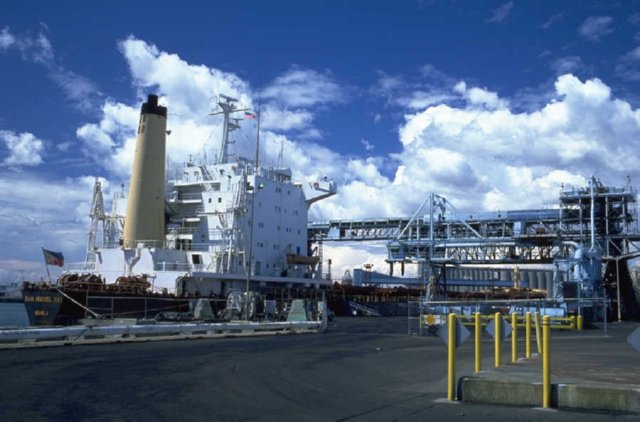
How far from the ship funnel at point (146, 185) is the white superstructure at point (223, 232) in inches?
27.1

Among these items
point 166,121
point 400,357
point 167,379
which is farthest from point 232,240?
point 167,379

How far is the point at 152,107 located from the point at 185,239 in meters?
9.40

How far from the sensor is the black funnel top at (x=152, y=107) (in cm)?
4091

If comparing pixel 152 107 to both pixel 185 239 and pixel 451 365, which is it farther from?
pixel 451 365

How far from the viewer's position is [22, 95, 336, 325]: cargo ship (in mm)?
33312

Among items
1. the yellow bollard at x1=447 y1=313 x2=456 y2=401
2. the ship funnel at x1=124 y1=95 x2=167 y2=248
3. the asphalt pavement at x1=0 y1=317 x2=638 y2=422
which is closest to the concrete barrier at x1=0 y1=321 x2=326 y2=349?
the asphalt pavement at x1=0 y1=317 x2=638 y2=422

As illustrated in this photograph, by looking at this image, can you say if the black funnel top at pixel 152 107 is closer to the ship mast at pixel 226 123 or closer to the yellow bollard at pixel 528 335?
the ship mast at pixel 226 123

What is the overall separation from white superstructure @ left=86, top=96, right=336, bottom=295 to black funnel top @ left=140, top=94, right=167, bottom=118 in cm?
667

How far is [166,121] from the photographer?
41906 millimetres

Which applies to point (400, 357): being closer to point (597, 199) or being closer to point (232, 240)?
point (232, 240)

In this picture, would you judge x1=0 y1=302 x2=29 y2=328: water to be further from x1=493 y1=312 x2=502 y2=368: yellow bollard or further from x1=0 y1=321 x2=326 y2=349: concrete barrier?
x1=493 y1=312 x2=502 y2=368: yellow bollard

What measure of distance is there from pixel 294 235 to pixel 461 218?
68.0 ft

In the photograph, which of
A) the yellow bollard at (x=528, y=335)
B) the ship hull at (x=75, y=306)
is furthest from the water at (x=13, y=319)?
the yellow bollard at (x=528, y=335)

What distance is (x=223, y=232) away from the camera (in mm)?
42812
